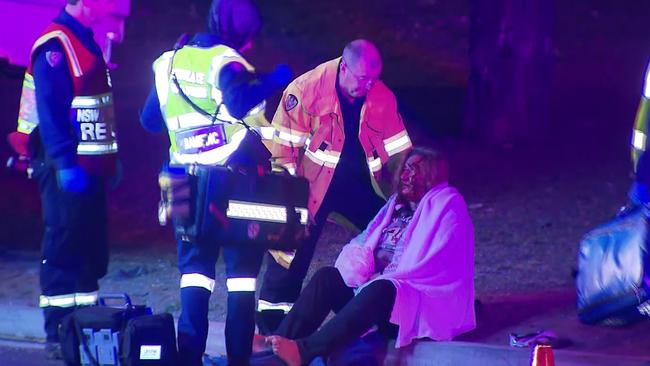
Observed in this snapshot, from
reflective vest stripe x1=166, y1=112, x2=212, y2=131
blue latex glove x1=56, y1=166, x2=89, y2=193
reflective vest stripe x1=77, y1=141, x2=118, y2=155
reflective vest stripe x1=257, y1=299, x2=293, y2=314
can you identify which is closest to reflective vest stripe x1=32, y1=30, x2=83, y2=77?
reflective vest stripe x1=77, y1=141, x2=118, y2=155

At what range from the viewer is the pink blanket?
563 cm

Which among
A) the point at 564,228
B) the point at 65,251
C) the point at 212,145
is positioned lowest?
the point at 564,228

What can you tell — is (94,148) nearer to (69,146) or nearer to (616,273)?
(69,146)

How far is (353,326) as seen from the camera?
217 inches

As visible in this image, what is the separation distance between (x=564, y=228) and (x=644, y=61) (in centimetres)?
795

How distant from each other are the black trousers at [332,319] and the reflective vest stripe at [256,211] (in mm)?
581

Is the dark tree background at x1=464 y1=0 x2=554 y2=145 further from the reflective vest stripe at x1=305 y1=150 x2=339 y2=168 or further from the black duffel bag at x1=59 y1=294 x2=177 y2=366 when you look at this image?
the black duffel bag at x1=59 y1=294 x2=177 y2=366

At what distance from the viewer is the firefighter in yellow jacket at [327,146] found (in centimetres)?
602

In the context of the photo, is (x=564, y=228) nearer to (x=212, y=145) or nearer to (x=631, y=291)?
(x=631, y=291)

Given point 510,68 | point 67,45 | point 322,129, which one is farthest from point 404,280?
point 510,68

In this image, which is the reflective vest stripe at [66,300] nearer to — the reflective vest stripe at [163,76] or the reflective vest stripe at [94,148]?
the reflective vest stripe at [94,148]

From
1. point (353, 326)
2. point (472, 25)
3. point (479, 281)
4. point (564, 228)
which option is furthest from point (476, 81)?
point (353, 326)

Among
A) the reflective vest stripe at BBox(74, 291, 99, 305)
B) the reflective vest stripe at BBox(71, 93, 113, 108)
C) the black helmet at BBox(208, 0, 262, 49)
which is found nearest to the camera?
the black helmet at BBox(208, 0, 262, 49)

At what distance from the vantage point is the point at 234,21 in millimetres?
5254
